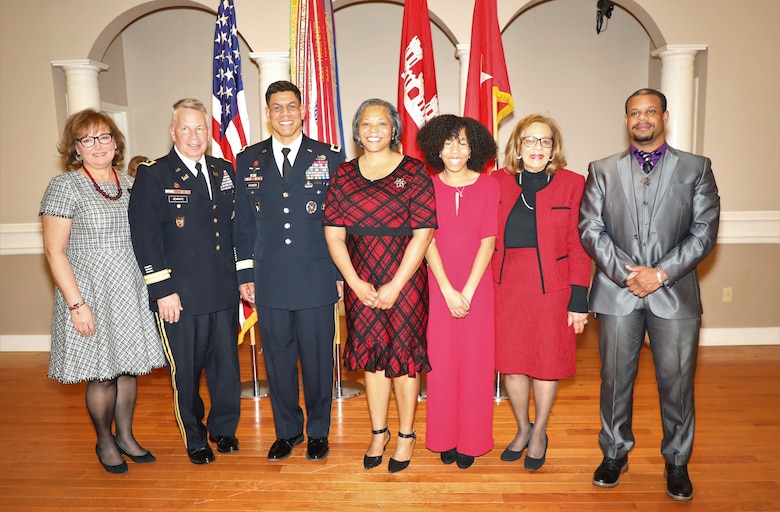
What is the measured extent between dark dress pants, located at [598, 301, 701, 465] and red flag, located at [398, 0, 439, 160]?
1.94 metres

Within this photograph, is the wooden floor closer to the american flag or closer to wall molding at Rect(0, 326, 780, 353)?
wall molding at Rect(0, 326, 780, 353)

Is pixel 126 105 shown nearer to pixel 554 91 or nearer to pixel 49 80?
pixel 49 80

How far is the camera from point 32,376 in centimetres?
462

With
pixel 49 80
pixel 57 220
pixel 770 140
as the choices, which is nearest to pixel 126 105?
pixel 49 80

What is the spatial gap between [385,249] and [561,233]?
2.63 feet

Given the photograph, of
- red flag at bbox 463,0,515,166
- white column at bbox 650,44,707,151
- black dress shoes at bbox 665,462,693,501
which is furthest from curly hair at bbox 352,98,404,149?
white column at bbox 650,44,707,151

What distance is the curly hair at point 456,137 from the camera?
269 cm

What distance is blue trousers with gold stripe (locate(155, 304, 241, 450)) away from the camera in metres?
2.86

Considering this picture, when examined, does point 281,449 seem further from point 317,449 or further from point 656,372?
point 656,372

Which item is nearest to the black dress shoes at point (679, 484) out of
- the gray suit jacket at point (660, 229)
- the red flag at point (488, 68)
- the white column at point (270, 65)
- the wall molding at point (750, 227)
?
the gray suit jacket at point (660, 229)

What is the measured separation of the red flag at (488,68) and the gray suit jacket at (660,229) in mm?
1529

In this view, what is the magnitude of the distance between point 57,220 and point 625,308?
8.36 feet

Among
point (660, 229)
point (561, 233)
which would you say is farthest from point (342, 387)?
point (660, 229)

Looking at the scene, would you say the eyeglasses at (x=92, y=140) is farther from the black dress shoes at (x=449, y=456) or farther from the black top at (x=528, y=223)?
the black dress shoes at (x=449, y=456)
